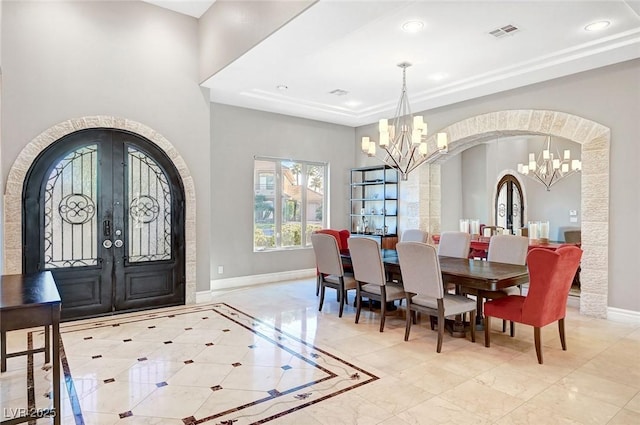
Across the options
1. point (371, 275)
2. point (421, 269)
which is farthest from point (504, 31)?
point (371, 275)

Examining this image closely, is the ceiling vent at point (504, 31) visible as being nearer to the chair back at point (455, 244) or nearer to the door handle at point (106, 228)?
the chair back at point (455, 244)

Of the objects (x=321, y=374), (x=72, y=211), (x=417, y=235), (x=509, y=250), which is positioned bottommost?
(x=321, y=374)

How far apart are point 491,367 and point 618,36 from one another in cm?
376

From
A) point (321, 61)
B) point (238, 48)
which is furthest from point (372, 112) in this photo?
point (238, 48)

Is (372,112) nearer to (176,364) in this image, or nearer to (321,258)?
(321,258)

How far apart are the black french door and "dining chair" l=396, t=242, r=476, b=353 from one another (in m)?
3.17

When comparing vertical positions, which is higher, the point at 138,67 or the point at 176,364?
the point at 138,67

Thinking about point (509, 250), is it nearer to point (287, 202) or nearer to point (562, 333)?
point (562, 333)

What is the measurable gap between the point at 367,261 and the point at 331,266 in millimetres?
660

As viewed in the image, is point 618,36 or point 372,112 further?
point 372,112

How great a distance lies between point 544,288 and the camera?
3.37 m

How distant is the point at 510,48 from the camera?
4.55 m

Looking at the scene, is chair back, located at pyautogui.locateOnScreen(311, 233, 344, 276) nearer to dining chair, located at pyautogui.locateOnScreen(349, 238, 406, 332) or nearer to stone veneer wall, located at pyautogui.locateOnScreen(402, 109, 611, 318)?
dining chair, located at pyautogui.locateOnScreen(349, 238, 406, 332)

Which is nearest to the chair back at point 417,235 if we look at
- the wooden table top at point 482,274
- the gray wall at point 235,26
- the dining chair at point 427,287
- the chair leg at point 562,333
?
the wooden table top at point 482,274
